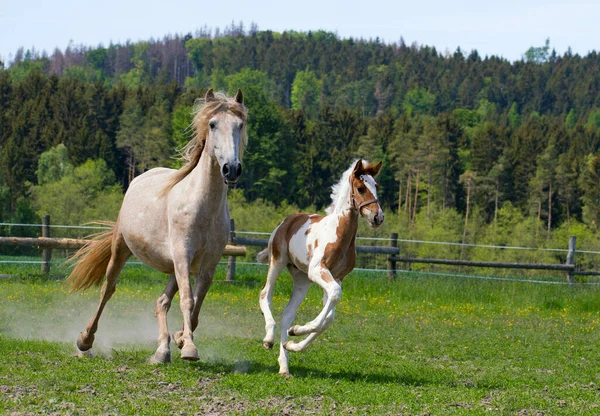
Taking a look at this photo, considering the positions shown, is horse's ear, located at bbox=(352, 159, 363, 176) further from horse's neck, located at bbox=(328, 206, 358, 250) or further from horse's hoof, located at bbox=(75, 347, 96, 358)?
horse's hoof, located at bbox=(75, 347, 96, 358)

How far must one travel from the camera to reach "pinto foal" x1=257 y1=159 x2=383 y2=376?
775 cm

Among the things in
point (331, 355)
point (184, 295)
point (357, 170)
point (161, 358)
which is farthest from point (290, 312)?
point (331, 355)

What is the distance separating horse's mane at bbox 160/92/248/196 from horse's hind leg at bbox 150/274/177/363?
3.28 feet

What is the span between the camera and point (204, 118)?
790 cm

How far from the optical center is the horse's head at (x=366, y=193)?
25.5 feet

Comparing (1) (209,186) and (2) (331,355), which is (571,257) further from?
(1) (209,186)

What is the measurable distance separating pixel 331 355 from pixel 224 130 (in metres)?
3.38

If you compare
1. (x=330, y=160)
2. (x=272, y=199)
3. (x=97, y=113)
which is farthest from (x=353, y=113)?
(x=97, y=113)

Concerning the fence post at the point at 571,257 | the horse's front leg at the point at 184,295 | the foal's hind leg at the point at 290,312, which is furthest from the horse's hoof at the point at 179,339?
the fence post at the point at 571,257

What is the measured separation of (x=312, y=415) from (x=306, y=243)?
2326 millimetres

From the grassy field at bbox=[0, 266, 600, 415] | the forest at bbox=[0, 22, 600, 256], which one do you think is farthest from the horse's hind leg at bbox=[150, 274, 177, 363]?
the forest at bbox=[0, 22, 600, 256]

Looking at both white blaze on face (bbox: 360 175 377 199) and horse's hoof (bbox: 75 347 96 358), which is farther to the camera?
horse's hoof (bbox: 75 347 96 358)

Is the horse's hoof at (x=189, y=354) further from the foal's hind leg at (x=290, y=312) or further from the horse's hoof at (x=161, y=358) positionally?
the foal's hind leg at (x=290, y=312)

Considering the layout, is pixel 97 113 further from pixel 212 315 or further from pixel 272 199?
pixel 212 315
